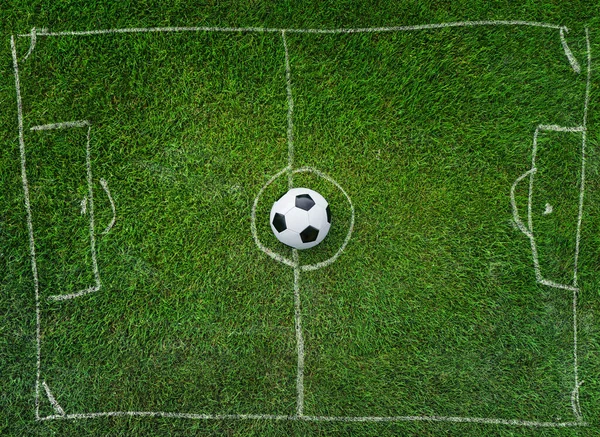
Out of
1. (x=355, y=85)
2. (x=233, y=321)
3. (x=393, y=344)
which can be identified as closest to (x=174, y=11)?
(x=355, y=85)

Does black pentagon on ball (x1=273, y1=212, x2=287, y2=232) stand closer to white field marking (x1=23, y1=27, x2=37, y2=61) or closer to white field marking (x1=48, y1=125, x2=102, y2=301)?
white field marking (x1=48, y1=125, x2=102, y2=301)

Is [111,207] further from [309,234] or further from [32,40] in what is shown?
[309,234]

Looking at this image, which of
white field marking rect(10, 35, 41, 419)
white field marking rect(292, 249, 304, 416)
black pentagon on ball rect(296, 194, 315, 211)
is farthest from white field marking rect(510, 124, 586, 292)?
white field marking rect(10, 35, 41, 419)

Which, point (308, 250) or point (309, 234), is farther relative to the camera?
point (308, 250)

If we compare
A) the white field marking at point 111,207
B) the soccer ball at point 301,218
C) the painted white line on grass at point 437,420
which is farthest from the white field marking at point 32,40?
the painted white line on grass at point 437,420

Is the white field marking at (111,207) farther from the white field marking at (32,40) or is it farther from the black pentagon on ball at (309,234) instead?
the black pentagon on ball at (309,234)

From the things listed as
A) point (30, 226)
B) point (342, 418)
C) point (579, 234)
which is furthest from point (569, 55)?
point (30, 226)

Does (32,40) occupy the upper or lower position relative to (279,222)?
upper
